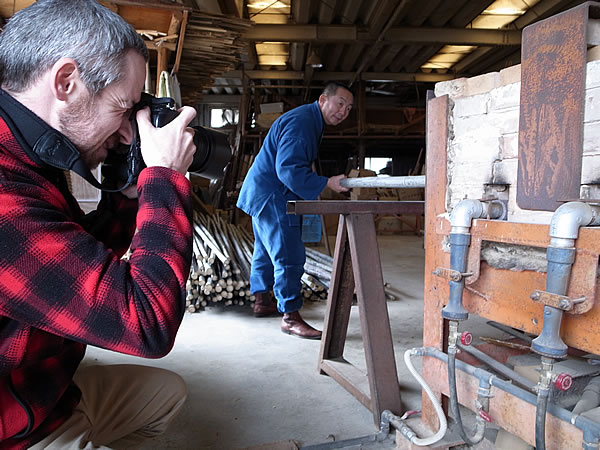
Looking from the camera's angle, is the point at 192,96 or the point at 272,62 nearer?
the point at 192,96

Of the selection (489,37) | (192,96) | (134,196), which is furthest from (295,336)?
(489,37)

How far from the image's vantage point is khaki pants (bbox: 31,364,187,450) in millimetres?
1354

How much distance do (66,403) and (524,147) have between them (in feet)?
4.82

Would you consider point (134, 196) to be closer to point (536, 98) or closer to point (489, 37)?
point (536, 98)

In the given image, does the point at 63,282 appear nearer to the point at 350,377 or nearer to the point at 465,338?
the point at 465,338

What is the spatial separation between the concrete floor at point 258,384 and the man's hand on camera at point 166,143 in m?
1.26

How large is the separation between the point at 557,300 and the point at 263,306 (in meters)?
2.82

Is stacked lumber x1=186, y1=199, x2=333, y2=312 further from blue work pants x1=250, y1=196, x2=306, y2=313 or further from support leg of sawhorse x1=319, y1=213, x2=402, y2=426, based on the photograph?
support leg of sawhorse x1=319, y1=213, x2=402, y2=426

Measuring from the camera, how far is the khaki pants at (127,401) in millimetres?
1354

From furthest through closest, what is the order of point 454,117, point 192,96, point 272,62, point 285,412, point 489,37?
point 272,62, point 489,37, point 192,96, point 285,412, point 454,117

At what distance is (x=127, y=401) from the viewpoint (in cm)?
144

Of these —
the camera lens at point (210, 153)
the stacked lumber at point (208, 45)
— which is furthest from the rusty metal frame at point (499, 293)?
the stacked lumber at point (208, 45)

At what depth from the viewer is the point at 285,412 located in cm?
209

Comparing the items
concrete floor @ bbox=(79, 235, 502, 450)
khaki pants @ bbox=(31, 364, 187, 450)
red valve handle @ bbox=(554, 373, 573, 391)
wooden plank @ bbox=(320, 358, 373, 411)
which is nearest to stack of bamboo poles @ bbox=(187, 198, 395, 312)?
concrete floor @ bbox=(79, 235, 502, 450)
